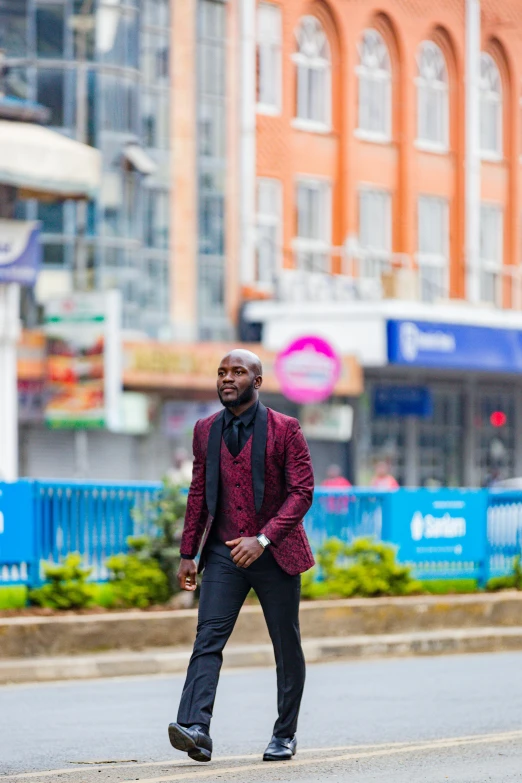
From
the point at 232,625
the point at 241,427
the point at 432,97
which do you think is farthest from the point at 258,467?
the point at 432,97

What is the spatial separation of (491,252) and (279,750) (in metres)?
35.0

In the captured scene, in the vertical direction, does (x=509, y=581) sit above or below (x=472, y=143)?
below

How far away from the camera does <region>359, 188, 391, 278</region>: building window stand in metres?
39.6

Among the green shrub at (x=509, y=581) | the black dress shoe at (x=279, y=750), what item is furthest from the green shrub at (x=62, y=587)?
the black dress shoe at (x=279, y=750)

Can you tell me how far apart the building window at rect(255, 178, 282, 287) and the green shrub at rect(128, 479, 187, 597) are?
A: 69.3 ft

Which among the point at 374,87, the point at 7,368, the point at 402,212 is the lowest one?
the point at 7,368

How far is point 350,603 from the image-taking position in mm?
16734

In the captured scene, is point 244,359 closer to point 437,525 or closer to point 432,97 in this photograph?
point 437,525

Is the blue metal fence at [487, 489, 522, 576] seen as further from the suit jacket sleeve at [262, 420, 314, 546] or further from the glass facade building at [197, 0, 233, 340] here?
the glass facade building at [197, 0, 233, 340]

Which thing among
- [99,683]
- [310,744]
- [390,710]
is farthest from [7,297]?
[310,744]

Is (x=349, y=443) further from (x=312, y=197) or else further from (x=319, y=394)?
(x=319, y=394)

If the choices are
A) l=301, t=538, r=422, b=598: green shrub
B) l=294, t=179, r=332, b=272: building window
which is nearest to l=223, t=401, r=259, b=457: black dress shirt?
l=301, t=538, r=422, b=598: green shrub

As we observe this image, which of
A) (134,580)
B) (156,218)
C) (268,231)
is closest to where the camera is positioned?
(134,580)

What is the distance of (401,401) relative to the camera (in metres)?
39.6
